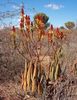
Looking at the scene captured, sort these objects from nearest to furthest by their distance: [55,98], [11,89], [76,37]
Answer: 1. [55,98]
2. [11,89]
3. [76,37]

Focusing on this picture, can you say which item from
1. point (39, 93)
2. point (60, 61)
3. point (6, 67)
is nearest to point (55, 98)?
point (39, 93)

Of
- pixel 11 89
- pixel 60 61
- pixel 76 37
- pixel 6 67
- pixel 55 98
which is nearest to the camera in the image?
pixel 55 98

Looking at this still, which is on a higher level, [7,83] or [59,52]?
[59,52]

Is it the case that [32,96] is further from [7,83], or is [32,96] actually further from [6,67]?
[6,67]

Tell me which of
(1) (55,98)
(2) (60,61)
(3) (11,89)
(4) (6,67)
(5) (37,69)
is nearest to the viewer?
(1) (55,98)

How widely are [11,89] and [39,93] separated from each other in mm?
864

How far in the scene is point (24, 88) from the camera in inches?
302

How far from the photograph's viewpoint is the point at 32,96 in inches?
300

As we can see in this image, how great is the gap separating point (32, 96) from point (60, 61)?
4.99ft

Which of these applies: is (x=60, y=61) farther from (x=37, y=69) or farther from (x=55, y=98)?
(x=55, y=98)

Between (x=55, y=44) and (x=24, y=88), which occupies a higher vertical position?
(x=55, y=44)

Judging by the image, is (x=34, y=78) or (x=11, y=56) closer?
(x=34, y=78)

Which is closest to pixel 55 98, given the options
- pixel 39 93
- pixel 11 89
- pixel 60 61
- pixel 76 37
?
pixel 39 93

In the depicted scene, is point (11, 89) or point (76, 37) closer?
point (11, 89)
